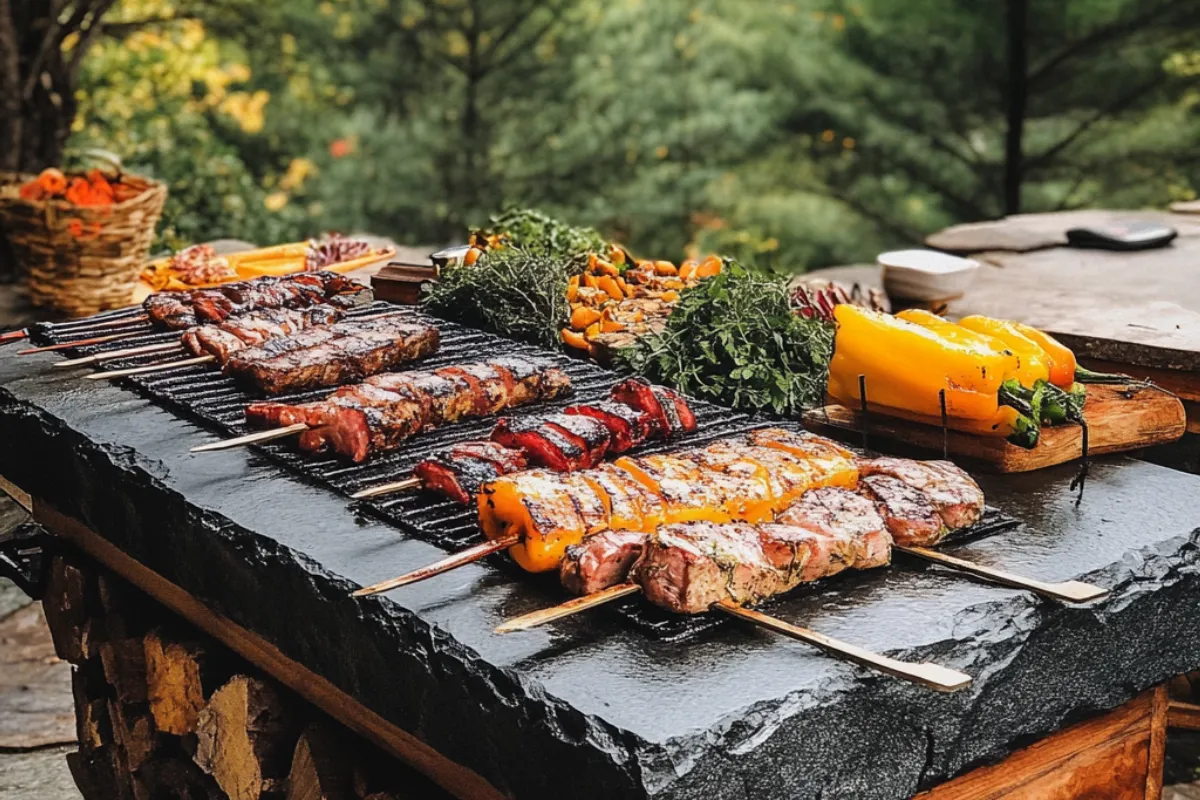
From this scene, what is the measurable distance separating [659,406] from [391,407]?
76 cm

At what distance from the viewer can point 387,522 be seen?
3160 millimetres

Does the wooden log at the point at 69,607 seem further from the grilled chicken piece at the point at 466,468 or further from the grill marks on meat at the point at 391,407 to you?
the grilled chicken piece at the point at 466,468

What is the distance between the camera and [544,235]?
6121mm

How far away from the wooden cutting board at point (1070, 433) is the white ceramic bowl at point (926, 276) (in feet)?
6.07

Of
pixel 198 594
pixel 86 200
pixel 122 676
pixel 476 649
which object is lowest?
pixel 122 676

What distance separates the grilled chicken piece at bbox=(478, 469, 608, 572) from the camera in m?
2.78

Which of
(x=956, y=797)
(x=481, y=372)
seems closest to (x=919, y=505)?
(x=956, y=797)

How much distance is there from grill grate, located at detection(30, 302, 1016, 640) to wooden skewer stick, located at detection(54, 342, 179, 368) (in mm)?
62

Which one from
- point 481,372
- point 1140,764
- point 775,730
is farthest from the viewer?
point 481,372

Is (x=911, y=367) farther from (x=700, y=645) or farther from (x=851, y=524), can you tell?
(x=700, y=645)

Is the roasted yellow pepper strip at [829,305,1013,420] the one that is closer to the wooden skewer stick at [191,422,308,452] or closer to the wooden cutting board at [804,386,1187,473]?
the wooden cutting board at [804,386,1187,473]

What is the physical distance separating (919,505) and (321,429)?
1644mm

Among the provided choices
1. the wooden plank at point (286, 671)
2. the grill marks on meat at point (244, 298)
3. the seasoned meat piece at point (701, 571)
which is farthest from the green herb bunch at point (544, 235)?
the seasoned meat piece at point (701, 571)

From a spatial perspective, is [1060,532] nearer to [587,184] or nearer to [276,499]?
[276,499]
